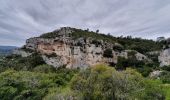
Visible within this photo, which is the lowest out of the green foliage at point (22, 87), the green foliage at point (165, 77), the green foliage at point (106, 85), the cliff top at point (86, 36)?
the green foliage at point (165, 77)

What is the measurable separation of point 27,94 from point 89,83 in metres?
16.0

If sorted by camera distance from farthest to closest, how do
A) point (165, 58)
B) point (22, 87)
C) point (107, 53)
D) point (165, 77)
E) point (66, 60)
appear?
point (107, 53), point (66, 60), point (165, 58), point (165, 77), point (22, 87)

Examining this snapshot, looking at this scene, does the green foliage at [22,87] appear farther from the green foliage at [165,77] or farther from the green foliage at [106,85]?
the green foliage at [165,77]

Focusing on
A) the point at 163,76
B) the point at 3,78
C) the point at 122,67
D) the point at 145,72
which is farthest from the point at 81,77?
the point at 122,67

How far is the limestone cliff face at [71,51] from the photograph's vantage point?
375ft

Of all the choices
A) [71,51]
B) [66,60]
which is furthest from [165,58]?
[66,60]

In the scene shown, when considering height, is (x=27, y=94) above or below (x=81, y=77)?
below

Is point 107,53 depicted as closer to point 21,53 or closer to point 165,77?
point 21,53

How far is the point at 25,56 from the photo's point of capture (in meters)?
120

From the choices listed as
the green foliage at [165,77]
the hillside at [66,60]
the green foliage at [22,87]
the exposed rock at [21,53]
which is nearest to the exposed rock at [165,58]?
the hillside at [66,60]

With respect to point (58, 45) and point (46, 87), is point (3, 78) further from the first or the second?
point (58, 45)

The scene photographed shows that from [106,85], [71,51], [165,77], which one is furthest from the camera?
[71,51]

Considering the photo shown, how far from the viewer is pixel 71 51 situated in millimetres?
115000

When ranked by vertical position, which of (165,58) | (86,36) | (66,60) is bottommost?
(66,60)
